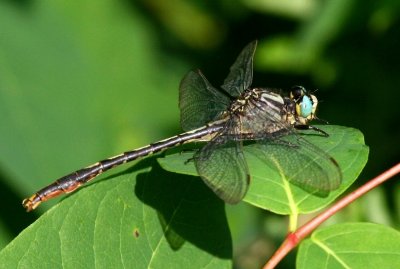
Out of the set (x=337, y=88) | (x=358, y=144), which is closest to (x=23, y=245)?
(x=358, y=144)

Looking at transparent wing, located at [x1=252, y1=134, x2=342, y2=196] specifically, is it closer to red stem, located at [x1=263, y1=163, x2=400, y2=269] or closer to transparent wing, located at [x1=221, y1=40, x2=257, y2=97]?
red stem, located at [x1=263, y1=163, x2=400, y2=269]

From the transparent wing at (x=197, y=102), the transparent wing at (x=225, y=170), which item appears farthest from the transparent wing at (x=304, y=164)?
the transparent wing at (x=197, y=102)

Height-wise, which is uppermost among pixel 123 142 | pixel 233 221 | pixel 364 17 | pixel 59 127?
pixel 364 17

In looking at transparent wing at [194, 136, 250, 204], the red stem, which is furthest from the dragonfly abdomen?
the red stem

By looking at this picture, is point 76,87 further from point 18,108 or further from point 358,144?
point 358,144

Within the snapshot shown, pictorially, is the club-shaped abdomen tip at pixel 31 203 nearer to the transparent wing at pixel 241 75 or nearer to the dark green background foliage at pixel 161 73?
the dark green background foliage at pixel 161 73

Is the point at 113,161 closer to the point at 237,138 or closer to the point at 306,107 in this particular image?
the point at 237,138

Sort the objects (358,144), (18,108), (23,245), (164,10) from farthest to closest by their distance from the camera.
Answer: (164,10), (18,108), (358,144), (23,245)
